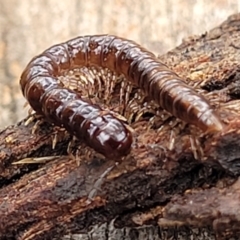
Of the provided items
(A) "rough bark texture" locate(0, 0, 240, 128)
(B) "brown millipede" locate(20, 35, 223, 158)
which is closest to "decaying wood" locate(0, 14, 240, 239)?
→ (B) "brown millipede" locate(20, 35, 223, 158)

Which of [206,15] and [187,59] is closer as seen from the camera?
[187,59]

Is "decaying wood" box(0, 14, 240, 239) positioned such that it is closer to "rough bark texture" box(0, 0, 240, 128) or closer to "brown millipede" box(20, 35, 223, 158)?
"brown millipede" box(20, 35, 223, 158)

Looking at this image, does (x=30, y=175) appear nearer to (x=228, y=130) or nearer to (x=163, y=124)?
(x=163, y=124)

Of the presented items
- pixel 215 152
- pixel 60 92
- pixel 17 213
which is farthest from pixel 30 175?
pixel 215 152

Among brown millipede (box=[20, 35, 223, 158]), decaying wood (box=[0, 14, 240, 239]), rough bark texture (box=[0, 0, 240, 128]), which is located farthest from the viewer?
rough bark texture (box=[0, 0, 240, 128])

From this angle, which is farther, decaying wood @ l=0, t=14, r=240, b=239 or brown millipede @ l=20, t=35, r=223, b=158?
brown millipede @ l=20, t=35, r=223, b=158

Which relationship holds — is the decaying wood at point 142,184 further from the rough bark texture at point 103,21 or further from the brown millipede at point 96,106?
the rough bark texture at point 103,21
